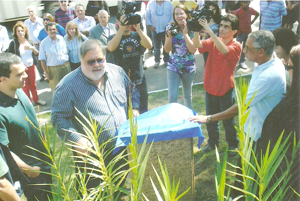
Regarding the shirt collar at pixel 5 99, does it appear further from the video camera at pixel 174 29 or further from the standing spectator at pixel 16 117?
the video camera at pixel 174 29

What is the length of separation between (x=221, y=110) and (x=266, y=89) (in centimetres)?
135

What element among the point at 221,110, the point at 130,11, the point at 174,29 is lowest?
the point at 221,110

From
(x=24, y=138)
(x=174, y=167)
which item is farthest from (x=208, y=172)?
(x=24, y=138)

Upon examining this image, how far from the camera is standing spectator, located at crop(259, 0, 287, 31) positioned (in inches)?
254

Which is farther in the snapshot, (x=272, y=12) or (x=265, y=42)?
(x=272, y=12)

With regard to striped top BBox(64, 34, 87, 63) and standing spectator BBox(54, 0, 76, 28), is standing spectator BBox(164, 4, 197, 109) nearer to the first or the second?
striped top BBox(64, 34, 87, 63)

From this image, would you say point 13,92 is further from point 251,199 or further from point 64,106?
point 251,199

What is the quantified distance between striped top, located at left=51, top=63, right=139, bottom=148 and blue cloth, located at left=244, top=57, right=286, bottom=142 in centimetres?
120

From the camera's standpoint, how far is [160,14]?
7340 mm

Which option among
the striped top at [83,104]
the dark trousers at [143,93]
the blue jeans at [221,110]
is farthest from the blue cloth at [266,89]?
the dark trousers at [143,93]

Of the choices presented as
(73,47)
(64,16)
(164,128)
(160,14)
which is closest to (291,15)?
(160,14)

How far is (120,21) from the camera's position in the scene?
12.5ft

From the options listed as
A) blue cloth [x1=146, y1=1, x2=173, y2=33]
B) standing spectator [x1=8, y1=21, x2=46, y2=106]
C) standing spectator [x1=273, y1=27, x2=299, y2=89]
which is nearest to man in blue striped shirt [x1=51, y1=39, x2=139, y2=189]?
standing spectator [x1=273, y1=27, x2=299, y2=89]

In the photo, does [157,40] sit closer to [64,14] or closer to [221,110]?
[64,14]
